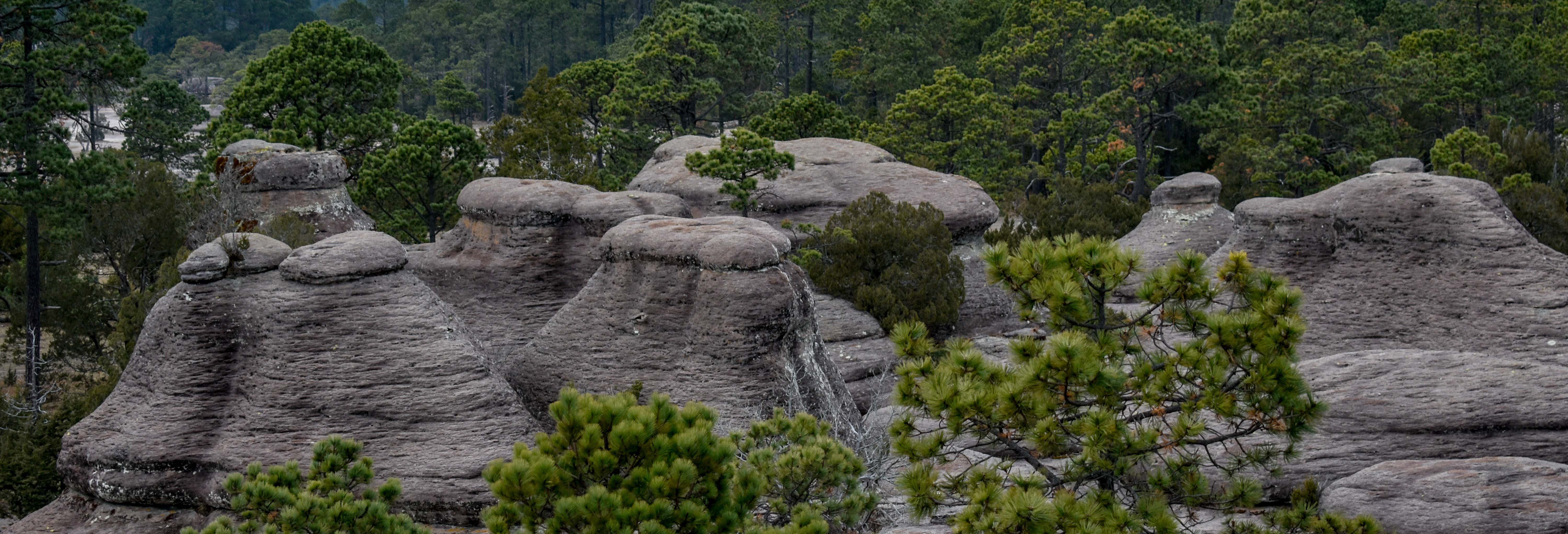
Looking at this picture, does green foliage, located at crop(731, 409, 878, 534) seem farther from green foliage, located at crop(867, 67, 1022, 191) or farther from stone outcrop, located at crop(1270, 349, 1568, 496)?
green foliage, located at crop(867, 67, 1022, 191)

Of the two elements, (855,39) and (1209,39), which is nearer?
(1209,39)

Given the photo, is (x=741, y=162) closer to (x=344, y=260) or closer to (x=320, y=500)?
(x=344, y=260)

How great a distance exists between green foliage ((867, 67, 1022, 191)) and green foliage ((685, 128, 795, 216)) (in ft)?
52.1

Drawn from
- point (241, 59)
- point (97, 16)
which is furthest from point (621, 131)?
point (241, 59)

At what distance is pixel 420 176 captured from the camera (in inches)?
1357

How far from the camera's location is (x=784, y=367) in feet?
59.0

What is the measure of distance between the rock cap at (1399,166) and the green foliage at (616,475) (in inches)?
1014

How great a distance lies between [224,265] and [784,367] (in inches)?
322

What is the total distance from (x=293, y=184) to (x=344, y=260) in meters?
13.0

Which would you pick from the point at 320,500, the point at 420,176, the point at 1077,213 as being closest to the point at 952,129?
the point at 1077,213

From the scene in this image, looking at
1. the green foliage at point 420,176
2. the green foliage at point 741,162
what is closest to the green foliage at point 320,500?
the green foliage at point 741,162

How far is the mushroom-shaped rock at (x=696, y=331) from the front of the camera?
706 inches

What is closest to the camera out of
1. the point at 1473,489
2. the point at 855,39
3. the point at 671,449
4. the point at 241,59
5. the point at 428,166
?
the point at 671,449

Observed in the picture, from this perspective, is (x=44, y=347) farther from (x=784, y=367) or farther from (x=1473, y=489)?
(x=1473, y=489)
